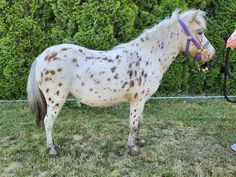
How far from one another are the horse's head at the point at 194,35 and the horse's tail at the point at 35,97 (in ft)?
5.91

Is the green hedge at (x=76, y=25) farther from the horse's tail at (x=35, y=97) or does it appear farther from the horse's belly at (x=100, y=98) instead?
the horse's belly at (x=100, y=98)

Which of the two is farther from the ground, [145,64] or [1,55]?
[145,64]

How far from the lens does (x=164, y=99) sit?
20.4 feet

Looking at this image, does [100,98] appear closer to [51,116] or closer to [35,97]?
[51,116]

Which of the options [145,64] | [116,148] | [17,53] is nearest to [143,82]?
[145,64]

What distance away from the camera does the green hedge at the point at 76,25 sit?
568cm

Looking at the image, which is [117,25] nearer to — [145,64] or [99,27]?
[99,27]

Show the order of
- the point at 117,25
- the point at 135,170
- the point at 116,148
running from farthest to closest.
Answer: the point at 117,25 < the point at 116,148 < the point at 135,170

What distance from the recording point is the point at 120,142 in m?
4.40

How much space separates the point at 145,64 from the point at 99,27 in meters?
2.13

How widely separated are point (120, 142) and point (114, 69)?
1.16m

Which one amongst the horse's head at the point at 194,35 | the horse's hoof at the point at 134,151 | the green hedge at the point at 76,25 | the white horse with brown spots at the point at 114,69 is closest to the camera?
the white horse with brown spots at the point at 114,69

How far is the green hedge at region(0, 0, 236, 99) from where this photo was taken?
18.6 ft

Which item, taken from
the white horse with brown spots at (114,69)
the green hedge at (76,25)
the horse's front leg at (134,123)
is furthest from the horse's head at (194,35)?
the green hedge at (76,25)
